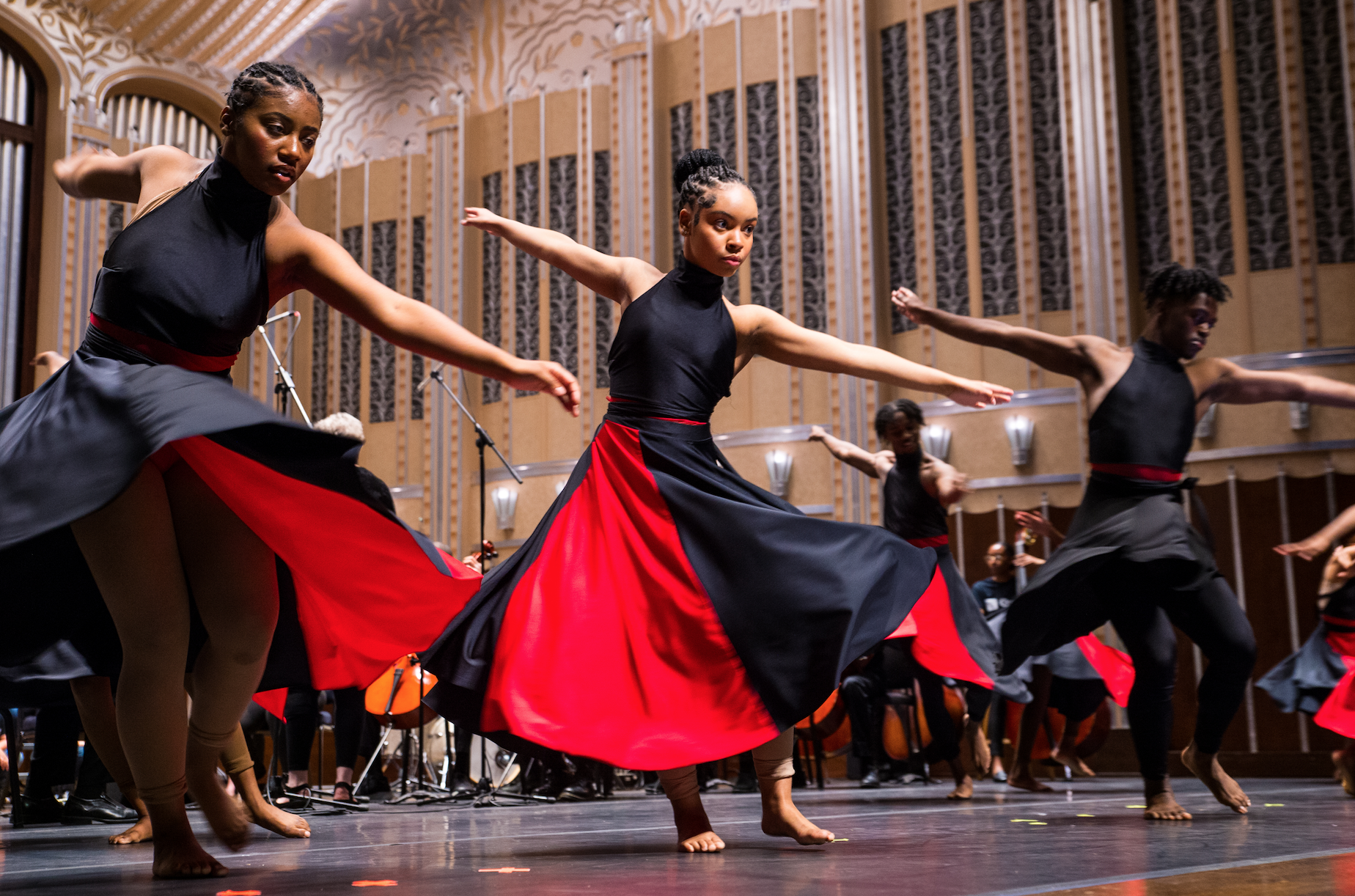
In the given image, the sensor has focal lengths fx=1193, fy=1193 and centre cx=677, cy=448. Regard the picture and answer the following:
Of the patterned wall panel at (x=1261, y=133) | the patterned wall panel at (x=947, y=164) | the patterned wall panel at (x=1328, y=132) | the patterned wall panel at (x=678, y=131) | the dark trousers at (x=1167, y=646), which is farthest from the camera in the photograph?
the patterned wall panel at (x=678, y=131)

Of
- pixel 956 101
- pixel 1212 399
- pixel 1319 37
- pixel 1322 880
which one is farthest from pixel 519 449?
pixel 1322 880

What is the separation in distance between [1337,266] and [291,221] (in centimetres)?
856

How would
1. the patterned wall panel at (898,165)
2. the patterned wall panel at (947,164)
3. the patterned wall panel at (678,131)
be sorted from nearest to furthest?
the patterned wall panel at (947,164)
the patterned wall panel at (898,165)
the patterned wall panel at (678,131)

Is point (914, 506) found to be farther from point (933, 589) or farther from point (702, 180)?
point (702, 180)

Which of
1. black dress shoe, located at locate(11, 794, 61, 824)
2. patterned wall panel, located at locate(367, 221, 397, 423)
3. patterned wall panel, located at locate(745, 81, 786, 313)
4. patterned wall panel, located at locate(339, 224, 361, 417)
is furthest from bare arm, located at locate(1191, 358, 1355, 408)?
patterned wall panel, located at locate(339, 224, 361, 417)

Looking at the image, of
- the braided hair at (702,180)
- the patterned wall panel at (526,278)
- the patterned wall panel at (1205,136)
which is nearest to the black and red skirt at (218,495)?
the braided hair at (702,180)

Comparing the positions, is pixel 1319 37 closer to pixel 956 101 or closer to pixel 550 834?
pixel 956 101

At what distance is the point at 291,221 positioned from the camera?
2043 mm

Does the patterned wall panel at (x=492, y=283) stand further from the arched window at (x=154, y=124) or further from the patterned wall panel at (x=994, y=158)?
the patterned wall panel at (x=994, y=158)

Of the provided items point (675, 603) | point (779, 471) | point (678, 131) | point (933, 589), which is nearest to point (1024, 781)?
point (933, 589)

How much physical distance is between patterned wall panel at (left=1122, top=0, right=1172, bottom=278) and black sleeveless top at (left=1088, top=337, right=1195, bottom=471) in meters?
6.43

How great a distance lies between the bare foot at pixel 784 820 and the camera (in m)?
2.36

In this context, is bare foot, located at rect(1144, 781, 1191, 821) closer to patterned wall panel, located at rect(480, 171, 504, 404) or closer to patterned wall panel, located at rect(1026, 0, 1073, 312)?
patterned wall panel, located at rect(1026, 0, 1073, 312)

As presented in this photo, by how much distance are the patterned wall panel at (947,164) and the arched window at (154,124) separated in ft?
23.1
